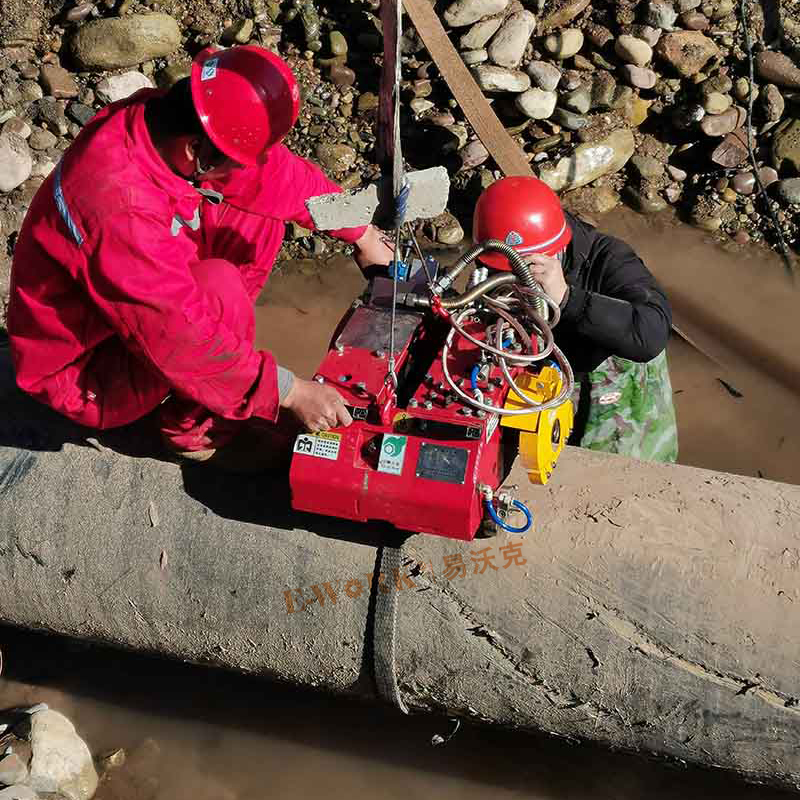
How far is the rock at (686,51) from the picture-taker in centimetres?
640

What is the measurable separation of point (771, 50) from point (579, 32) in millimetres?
1184

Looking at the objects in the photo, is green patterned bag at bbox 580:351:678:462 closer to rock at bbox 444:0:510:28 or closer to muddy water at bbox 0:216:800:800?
muddy water at bbox 0:216:800:800

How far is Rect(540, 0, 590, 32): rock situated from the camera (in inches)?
256

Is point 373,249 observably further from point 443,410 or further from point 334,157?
point 334,157

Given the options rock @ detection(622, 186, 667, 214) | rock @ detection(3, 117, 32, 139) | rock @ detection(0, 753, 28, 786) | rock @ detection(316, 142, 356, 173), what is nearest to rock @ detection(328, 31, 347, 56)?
rock @ detection(316, 142, 356, 173)

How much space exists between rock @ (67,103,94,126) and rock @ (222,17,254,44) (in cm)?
97

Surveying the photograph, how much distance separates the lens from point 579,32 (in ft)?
21.4

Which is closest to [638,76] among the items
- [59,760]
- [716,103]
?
[716,103]

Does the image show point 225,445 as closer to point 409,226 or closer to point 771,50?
point 409,226

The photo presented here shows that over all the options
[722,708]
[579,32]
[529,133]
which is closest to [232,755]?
[722,708]

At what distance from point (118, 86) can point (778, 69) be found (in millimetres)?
4009

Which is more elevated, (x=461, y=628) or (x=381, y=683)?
(x=461, y=628)

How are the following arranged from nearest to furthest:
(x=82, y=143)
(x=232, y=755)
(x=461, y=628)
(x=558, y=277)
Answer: (x=82, y=143)
(x=461, y=628)
(x=558, y=277)
(x=232, y=755)

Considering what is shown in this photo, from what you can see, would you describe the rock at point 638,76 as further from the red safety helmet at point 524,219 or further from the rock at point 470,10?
the red safety helmet at point 524,219
